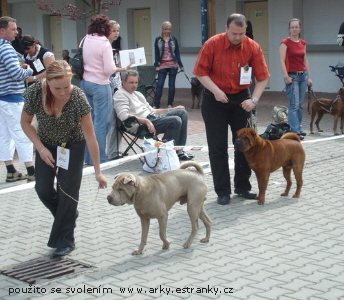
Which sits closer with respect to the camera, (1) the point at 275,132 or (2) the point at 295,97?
(1) the point at 275,132

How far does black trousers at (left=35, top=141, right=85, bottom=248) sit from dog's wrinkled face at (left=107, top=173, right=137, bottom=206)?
48 centimetres

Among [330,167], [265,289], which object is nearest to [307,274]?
[265,289]

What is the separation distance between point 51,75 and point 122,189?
A: 98 centimetres

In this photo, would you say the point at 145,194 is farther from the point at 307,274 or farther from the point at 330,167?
the point at 330,167

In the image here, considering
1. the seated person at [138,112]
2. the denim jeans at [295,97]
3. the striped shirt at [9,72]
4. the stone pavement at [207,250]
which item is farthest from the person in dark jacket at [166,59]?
the stone pavement at [207,250]

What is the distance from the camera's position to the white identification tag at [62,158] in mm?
5598

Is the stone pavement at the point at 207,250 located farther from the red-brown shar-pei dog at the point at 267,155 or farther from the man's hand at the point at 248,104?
the man's hand at the point at 248,104

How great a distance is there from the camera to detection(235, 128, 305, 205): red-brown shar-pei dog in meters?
7.18

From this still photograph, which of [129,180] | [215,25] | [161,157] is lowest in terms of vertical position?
[161,157]

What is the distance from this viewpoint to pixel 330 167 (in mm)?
9250

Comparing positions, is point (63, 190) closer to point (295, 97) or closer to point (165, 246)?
point (165, 246)

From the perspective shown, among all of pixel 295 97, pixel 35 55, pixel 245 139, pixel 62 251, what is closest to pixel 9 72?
pixel 35 55

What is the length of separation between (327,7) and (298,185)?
1159 centimetres

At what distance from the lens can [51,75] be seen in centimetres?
532
